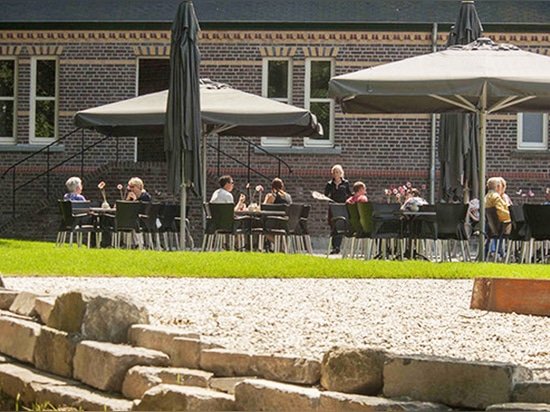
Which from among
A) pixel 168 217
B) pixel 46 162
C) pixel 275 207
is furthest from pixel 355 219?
pixel 46 162

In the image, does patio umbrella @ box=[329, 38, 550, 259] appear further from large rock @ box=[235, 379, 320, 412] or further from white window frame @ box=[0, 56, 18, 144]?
white window frame @ box=[0, 56, 18, 144]

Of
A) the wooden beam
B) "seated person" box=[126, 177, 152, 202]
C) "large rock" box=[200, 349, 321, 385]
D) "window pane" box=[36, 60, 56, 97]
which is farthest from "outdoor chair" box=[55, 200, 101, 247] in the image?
"large rock" box=[200, 349, 321, 385]

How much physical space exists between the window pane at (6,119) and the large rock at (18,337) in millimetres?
18795

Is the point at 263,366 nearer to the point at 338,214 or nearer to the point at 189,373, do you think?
the point at 189,373

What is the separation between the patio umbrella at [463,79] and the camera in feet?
45.5

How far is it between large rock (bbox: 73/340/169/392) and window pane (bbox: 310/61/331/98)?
19.1 meters

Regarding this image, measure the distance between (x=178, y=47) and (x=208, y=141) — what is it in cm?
862

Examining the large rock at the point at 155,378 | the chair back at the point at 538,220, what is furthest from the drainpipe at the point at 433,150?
the large rock at the point at 155,378

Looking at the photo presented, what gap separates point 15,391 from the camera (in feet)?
22.3

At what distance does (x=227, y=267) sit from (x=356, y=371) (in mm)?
6754

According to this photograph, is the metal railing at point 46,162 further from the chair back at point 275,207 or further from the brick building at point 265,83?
the chair back at point 275,207

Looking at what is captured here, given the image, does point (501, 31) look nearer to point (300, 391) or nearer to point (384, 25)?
point (384, 25)

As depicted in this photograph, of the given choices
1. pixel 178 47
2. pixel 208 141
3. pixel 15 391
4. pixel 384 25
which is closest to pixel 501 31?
pixel 384 25

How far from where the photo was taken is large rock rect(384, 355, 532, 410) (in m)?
4.89
